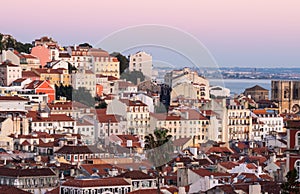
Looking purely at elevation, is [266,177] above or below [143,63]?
below

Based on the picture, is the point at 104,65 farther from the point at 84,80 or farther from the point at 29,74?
the point at 29,74

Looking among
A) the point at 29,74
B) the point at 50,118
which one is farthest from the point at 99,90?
the point at 50,118

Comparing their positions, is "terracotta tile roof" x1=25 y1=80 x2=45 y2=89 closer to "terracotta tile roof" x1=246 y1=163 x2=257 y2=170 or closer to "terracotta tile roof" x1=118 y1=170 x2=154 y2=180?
"terracotta tile roof" x1=246 y1=163 x2=257 y2=170

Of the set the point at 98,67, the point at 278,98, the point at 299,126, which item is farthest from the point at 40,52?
the point at 299,126

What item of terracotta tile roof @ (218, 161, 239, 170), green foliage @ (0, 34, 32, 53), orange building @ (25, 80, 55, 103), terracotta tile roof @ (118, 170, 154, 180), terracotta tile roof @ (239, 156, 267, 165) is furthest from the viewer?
green foliage @ (0, 34, 32, 53)

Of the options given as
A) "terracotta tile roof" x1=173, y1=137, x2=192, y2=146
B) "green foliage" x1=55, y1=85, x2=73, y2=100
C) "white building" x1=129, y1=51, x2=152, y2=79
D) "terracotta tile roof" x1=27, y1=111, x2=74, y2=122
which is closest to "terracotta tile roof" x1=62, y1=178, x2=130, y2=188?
"white building" x1=129, y1=51, x2=152, y2=79

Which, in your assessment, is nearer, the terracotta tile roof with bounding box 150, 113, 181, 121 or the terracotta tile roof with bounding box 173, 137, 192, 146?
the terracotta tile roof with bounding box 173, 137, 192, 146

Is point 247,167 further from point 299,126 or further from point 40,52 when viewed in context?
point 40,52
